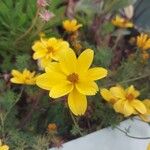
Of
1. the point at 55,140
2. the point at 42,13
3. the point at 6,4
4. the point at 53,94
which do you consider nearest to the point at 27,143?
the point at 55,140

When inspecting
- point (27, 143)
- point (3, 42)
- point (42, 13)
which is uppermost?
point (42, 13)

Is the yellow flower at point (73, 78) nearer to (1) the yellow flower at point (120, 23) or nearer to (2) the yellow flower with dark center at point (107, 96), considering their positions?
(2) the yellow flower with dark center at point (107, 96)

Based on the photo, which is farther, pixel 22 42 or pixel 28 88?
pixel 22 42

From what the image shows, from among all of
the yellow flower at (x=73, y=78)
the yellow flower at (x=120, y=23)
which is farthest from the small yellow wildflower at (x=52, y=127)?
the yellow flower at (x=120, y=23)

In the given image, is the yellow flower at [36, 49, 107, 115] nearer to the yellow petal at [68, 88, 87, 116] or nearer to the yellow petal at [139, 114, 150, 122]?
the yellow petal at [68, 88, 87, 116]

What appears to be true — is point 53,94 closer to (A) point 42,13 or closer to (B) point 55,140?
(B) point 55,140

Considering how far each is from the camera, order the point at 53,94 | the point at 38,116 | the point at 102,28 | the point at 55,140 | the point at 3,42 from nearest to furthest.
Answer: the point at 53,94 → the point at 55,140 → the point at 38,116 → the point at 3,42 → the point at 102,28

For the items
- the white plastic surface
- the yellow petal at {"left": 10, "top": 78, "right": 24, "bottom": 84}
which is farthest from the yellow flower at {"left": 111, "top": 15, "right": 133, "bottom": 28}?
the yellow petal at {"left": 10, "top": 78, "right": 24, "bottom": 84}

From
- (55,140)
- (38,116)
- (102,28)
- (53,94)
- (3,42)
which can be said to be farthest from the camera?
(102,28)
